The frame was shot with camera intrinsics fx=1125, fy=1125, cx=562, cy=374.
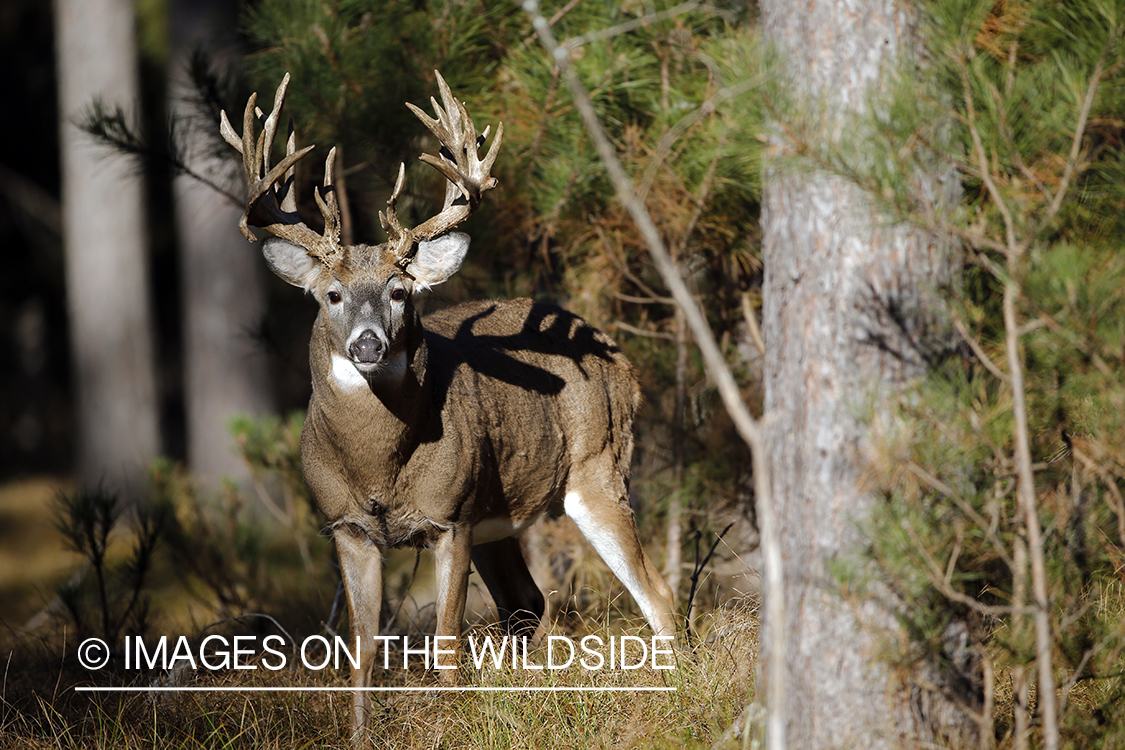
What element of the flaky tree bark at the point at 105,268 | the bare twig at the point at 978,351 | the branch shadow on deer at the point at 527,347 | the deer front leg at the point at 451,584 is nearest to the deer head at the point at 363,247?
the branch shadow on deer at the point at 527,347

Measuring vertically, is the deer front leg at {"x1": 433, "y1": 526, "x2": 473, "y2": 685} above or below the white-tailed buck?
below

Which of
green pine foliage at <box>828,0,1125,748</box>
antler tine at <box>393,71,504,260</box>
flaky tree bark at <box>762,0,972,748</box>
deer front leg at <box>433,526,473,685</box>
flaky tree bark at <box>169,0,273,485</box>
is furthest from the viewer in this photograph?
flaky tree bark at <box>169,0,273,485</box>

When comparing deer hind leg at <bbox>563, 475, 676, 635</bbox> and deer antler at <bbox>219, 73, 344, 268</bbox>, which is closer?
deer antler at <bbox>219, 73, 344, 268</bbox>

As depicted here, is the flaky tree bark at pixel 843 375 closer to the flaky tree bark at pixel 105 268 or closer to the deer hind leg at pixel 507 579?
the deer hind leg at pixel 507 579

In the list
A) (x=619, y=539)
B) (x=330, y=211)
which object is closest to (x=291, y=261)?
(x=330, y=211)

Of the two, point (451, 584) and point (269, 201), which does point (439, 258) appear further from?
point (451, 584)

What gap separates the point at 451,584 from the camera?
3984mm

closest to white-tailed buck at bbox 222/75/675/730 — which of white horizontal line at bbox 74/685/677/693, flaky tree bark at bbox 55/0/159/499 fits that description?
white horizontal line at bbox 74/685/677/693

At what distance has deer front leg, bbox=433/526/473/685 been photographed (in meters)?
3.96

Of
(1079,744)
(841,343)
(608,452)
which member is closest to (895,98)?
(841,343)

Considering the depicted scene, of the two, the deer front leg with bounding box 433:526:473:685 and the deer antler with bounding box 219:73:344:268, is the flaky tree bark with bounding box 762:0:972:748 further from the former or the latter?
the deer antler with bounding box 219:73:344:268

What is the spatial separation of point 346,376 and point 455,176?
81 centimetres

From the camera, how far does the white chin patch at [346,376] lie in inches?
156

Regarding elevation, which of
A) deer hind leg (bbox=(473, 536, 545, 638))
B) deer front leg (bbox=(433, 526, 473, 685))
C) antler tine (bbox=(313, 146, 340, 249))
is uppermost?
antler tine (bbox=(313, 146, 340, 249))
